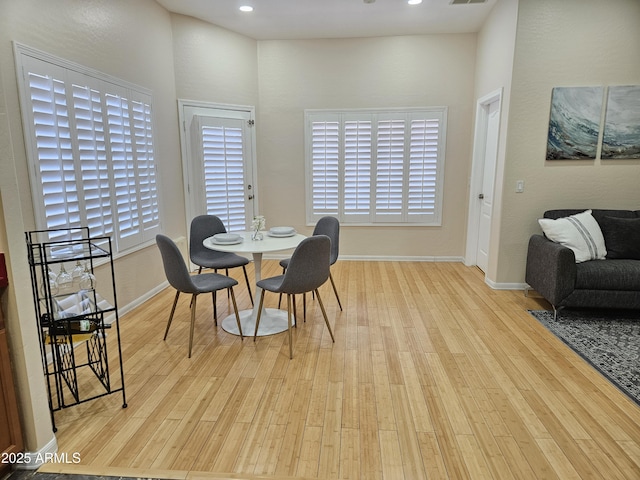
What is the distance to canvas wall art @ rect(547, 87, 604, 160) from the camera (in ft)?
12.8

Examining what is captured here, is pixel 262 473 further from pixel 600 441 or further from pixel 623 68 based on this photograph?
pixel 623 68

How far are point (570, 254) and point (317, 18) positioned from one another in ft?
11.9

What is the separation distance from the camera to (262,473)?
71.8 inches

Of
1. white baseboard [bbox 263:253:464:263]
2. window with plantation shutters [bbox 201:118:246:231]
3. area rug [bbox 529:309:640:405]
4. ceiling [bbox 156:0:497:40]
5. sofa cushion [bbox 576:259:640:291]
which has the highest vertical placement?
ceiling [bbox 156:0:497:40]

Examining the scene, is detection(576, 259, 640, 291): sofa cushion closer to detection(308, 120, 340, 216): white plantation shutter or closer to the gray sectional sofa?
the gray sectional sofa

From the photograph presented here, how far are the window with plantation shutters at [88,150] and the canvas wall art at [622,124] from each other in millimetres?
4557

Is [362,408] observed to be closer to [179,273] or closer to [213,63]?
[179,273]

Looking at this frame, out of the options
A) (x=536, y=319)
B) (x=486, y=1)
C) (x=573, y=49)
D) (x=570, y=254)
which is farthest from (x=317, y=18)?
(x=536, y=319)

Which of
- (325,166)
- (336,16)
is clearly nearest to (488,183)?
(325,166)

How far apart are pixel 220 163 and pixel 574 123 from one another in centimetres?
394

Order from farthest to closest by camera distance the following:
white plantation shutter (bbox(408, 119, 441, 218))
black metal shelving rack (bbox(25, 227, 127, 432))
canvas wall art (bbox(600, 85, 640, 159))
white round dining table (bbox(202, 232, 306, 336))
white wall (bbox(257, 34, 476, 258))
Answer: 1. white plantation shutter (bbox(408, 119, 441, 218))
2. white wall (bbox(257, 34, 476, 258))
3. canvas wall art (bbox(600, 85, 640, 159))
4. white round dining table (bbox(202, 232, 306, 336))
5. black metal shelving rack (bbox(25, 227, 127, 432))

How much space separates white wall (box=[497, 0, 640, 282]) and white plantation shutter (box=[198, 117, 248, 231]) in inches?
127

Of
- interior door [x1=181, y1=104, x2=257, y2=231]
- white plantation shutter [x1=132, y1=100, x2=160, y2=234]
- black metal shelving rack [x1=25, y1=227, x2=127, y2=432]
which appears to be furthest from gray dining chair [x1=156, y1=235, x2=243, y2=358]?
interior door [x1=181, y1=104, x2=257, y2=231]

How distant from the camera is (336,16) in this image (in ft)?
15.0
